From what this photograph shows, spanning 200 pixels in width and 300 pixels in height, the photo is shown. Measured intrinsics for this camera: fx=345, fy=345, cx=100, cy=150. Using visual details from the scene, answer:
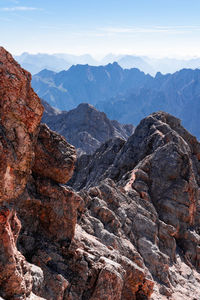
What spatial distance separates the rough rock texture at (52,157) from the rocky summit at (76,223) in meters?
0.06

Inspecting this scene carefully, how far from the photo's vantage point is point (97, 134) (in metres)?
177

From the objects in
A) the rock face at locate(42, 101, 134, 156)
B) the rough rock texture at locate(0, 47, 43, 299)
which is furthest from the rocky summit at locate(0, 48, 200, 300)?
the rock face at locate(42, 101, 134, 156)

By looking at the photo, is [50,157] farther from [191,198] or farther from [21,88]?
[191,198]

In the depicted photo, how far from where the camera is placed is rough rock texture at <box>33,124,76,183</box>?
790 inches

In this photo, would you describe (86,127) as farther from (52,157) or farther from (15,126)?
(15,126)

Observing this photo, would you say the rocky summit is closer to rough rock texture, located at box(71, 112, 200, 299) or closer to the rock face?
rough rock texture, located at box(71, 112, 200, 299)

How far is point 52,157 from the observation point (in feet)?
66.2

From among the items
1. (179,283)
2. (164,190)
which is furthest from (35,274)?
(164,190)

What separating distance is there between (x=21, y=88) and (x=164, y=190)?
1310 inches

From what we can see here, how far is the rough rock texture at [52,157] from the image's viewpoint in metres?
20.1

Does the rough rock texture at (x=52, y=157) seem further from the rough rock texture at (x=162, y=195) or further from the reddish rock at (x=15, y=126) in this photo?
the rough rock texture at (x=162, y=195)

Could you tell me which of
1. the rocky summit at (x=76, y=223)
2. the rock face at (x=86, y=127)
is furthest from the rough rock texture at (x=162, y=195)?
the rock face at (x=86, y=127)

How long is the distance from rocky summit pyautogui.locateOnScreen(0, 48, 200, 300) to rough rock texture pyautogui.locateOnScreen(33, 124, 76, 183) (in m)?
0.06

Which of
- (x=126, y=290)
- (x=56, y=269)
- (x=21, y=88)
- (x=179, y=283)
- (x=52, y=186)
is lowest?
(x=179, y=283)
